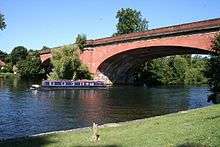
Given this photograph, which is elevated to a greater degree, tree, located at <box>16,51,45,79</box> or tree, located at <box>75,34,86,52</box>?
tree, located at <box>75,34,86,52</box>

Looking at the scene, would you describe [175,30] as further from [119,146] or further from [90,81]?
[119,146]

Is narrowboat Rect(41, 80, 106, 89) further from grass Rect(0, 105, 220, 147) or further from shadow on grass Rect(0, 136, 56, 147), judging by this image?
shadow on grass Rect(0, 136, 56, 147)

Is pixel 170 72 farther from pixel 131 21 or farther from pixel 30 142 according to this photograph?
pixel 30 142

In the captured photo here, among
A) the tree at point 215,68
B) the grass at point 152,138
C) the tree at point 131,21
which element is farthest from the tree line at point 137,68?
the grass at point 152,138

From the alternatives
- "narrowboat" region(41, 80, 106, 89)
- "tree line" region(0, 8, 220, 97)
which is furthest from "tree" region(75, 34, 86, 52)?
"narrowboat" region(41, 80, 106, 89)

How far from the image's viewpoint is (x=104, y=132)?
20125mm

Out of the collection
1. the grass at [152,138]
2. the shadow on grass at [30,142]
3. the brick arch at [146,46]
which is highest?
the brick arch at [146,46]

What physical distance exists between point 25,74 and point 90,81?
3848cm

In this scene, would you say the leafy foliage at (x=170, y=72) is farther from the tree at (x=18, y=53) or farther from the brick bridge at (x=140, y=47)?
the tree at (x=18, y=53)

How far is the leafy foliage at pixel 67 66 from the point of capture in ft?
Result: 249

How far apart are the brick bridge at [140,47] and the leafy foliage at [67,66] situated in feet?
9.12

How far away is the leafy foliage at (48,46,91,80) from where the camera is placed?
249 feet

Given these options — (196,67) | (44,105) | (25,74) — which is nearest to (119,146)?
(44,105)

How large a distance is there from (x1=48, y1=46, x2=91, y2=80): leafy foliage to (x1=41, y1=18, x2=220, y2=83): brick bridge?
278 centimetres
